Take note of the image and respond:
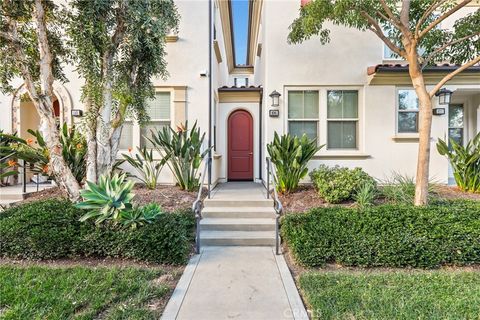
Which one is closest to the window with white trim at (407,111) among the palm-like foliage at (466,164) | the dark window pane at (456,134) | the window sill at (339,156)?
the palm-like foliage at (466,164)

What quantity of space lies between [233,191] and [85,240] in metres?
3.64

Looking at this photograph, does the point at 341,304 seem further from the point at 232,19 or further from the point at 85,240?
the point at 232,19

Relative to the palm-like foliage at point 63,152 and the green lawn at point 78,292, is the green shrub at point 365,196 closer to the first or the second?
the green lawn at point 78,292

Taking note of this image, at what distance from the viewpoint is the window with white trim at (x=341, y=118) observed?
23.4ft

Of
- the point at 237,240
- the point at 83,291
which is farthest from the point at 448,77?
the point at 83,291

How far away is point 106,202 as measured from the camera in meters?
3.97

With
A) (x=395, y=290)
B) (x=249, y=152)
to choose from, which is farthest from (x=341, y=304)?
(x=249, y=152)

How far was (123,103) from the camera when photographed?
176 inches

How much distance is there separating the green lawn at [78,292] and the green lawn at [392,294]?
1925 mm

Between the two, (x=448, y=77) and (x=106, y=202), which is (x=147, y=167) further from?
(x=448, y=77)

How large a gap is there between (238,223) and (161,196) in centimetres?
205

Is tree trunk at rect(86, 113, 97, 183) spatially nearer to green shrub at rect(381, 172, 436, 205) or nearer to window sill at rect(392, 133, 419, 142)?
green shrub at rect(381, 172, 436, 205)

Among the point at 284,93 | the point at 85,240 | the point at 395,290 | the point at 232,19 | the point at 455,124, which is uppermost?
the point at 232,19

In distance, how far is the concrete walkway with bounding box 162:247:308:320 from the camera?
282cm
